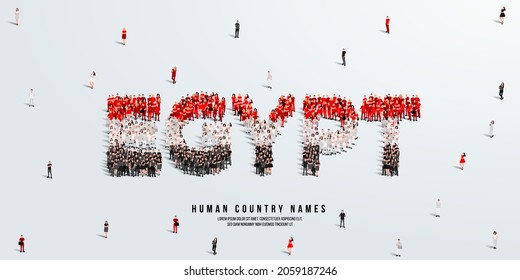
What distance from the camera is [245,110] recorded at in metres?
164

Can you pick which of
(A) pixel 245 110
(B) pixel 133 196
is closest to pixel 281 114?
(A) pixel 245 110

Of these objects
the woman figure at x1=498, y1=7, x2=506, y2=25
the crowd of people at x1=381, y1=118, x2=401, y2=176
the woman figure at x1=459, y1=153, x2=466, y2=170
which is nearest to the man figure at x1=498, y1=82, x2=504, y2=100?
the woman figure at x1=498, y1=7, x2=506, y2=25

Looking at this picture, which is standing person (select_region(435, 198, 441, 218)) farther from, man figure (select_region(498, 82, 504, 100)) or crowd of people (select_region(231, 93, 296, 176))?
man figure (select_region(498, 82, 504, 100))

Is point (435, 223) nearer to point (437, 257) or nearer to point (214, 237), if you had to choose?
point (437, 257)

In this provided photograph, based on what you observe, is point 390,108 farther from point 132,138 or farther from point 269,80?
point 132,138

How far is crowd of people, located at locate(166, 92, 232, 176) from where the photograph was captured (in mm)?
155625

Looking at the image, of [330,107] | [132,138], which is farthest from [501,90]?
[132,138]

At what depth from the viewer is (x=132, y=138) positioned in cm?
15900

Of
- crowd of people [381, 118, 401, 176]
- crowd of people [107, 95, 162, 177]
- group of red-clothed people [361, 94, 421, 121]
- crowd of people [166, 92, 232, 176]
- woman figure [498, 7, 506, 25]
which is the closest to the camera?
crowd of people [107, 95, 162, 177]

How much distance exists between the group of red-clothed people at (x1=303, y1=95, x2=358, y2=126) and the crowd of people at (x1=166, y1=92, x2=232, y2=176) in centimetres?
658

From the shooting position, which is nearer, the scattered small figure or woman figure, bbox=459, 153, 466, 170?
the scattered small figure

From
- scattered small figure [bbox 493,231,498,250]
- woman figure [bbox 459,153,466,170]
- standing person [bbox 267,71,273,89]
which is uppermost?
standing person [bbox 267,71,273,89]

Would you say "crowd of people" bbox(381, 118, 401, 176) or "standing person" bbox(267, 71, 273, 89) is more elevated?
"standing person" bbox(267, 71, 273, 89)

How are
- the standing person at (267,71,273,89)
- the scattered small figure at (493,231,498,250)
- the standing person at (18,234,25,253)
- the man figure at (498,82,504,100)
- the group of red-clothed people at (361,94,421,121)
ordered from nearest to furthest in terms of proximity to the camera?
the standing person at (18,234,25,253), the scattered small figure at (493,231,498,250), the group of red-clothed people at (361,94,421,121), the standing person at (267,71,273,89), the man figure at (498,82,504,100)
